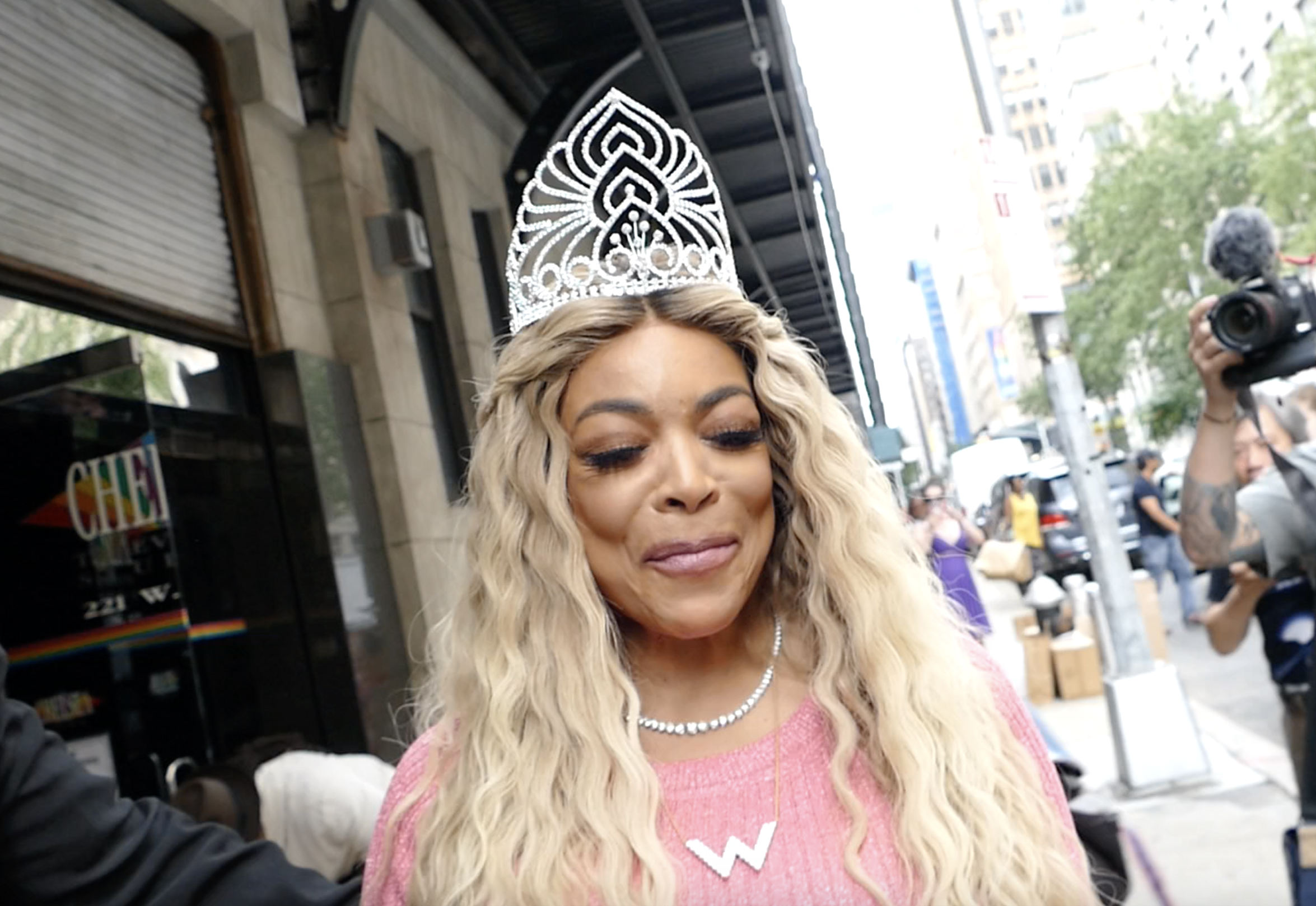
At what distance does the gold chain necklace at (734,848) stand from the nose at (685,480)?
15.9 inches

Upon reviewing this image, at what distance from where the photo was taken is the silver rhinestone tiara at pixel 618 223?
2.14 meters

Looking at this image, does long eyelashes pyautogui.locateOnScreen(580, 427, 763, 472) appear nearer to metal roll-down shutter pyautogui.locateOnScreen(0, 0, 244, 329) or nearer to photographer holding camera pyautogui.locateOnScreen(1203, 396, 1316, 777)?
photographer holding camera pyautogui.locateOnScreen(1203, 396, 1316, 777)

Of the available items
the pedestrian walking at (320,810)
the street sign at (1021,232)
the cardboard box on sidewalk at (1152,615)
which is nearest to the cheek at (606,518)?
the pedestrian walking at (320,810)

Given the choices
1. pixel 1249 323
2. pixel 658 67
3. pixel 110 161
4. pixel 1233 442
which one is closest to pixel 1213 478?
pixel 1233 442

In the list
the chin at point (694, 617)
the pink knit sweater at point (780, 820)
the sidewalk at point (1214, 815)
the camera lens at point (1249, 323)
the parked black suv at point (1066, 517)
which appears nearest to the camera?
the pink knit sweater at point (780, 820)

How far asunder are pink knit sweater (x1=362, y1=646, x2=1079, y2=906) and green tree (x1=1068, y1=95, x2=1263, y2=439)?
36480 millimetres

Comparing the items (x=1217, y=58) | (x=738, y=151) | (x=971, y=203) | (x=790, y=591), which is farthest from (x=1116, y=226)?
(x=971, y=203)

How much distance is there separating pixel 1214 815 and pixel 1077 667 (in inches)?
161

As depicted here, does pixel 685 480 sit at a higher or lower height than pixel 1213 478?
higher

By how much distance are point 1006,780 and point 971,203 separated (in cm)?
12259

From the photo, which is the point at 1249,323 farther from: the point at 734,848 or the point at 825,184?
the point at 825,184

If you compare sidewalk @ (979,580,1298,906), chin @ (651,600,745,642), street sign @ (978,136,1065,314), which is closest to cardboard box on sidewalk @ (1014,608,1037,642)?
sidewalk @ (979,580,1298,906)

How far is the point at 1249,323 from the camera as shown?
351cm

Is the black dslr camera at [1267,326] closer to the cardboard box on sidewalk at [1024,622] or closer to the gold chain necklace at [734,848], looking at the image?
the gold chain necklace at [734,848]
